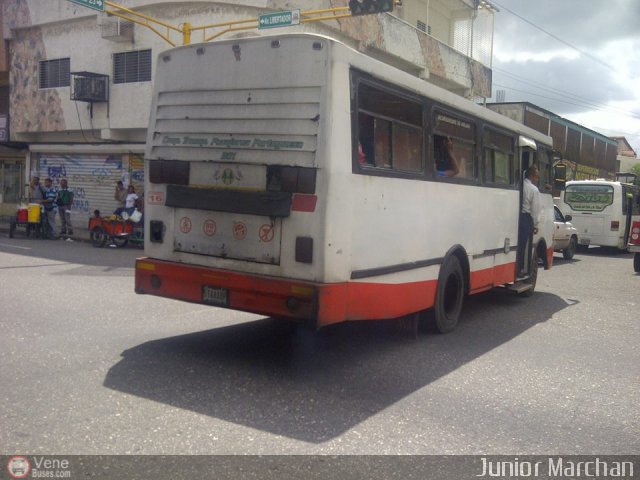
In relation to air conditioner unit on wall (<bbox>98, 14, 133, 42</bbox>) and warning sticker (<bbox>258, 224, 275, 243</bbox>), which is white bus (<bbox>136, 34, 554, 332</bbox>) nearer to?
warning sticker (<bbox>258, 224, 275, 243</bbox>)

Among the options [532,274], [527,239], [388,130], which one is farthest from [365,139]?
[532,274]

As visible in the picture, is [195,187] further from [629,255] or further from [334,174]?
[629,255]

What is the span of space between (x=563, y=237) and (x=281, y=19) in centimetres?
984

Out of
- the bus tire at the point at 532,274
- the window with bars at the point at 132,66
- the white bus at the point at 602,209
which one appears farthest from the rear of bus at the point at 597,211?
the window with bars at the point at 132,66

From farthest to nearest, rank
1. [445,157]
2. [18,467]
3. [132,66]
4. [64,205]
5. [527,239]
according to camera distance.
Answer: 1. [132,66]
2. [64,205]
3. [527,239]
4. [445,157]
5. [18,467]

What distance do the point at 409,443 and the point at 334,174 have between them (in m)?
2.30

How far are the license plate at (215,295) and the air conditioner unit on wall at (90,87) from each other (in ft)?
60.2

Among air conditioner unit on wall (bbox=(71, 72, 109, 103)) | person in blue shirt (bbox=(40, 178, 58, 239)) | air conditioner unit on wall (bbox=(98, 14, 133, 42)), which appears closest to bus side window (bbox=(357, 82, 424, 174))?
person in blue shirt (bbox=(40, 178, 58, 239))

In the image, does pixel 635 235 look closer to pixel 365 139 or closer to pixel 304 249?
pixel 365 139

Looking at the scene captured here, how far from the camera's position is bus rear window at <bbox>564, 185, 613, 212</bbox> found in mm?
21672

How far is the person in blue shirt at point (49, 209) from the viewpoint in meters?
19.6

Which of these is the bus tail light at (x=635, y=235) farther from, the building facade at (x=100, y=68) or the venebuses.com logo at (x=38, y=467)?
the venebuses.com logo at (x=38, y=467)

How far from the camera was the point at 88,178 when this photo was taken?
80.7 feet

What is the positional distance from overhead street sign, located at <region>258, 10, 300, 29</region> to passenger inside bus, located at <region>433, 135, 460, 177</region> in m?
8.01
